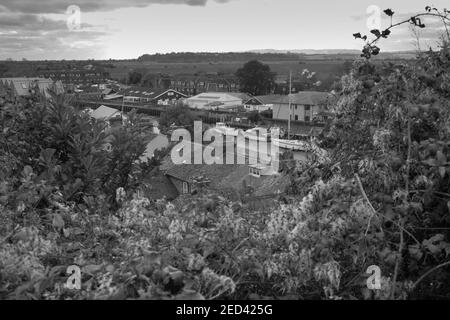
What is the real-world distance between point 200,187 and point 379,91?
1250 millimetres

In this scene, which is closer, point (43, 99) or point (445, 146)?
point (445, 146)

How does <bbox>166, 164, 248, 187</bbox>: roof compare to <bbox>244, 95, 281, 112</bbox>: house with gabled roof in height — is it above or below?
below

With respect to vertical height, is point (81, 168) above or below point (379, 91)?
below

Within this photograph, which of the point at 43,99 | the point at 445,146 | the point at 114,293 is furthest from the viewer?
the point at 43,99

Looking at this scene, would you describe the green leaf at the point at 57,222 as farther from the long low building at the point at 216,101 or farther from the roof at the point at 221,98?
the roof at the point at 221,98

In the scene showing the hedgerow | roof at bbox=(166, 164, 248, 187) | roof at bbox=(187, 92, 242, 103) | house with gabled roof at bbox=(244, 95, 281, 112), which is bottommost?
roof at bbox=(166, 164, 248, 187)

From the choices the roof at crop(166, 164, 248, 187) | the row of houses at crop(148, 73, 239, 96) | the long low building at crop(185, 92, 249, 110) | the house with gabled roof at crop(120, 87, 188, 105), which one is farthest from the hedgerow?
the row of houses at crop(148, 73, 239, 96)

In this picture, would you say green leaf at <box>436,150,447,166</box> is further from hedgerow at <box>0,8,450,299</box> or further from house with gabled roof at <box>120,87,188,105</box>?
house with gabled roof at <box>120,87,188,105</box>

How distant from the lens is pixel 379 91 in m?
3.41

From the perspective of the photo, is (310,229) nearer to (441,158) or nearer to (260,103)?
(441,158)

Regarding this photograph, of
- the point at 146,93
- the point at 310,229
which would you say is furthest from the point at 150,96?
the point at 310,229

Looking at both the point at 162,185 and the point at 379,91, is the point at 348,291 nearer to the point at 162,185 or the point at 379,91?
the point at 379,91
